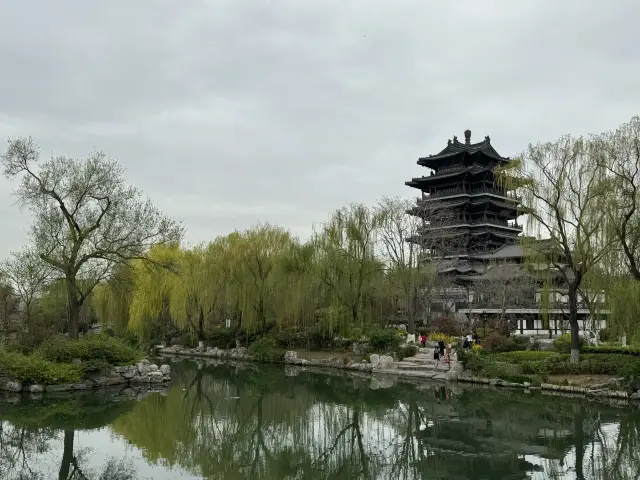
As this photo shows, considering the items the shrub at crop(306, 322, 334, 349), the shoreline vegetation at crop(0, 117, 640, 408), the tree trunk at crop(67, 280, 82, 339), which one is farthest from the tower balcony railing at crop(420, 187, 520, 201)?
the tree trunk at crop(67, 280, 82, 339)

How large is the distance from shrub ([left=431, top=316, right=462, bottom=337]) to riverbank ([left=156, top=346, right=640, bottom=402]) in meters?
3.84

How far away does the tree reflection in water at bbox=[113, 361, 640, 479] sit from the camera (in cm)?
882

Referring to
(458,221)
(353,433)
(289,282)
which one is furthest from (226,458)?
(458,221)

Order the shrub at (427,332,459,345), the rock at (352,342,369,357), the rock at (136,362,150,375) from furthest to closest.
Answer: the shrub at (427,332,459,345)
the rock at (352,342,369,357)
the rock at (136,362,150,375)

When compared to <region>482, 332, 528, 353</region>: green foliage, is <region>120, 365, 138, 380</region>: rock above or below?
below

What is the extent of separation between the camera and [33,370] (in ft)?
48.5

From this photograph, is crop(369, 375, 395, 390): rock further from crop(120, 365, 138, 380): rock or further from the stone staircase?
crop(120, 365, 138, 380): rock

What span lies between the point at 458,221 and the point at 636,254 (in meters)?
23.2

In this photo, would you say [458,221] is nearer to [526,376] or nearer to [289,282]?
[289,282]

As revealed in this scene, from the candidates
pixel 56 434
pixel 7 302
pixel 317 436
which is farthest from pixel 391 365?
pixel 7 302

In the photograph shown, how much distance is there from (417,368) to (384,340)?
2.41 meters

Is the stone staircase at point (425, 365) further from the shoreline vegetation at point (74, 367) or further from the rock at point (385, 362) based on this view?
the shoreline vegetation at point (74, 367)

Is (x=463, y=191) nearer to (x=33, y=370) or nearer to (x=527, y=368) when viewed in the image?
(x=527, y=368)

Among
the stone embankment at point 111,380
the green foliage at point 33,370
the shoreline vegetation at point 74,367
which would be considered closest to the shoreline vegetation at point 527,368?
the stone embankment at point 111,380
